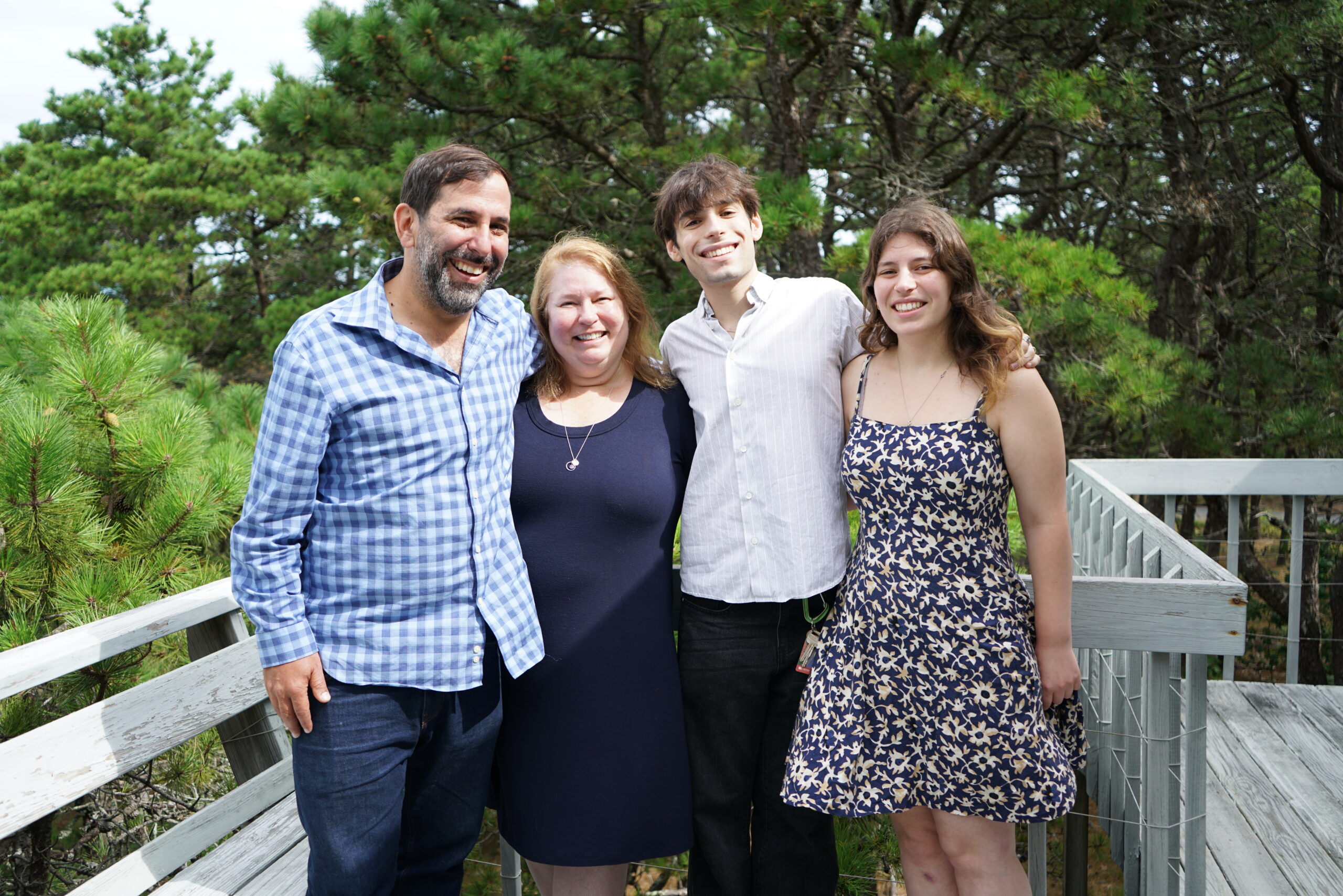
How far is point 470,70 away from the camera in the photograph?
548 centimetres

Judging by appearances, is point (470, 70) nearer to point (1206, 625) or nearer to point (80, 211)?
point (1206, 625)

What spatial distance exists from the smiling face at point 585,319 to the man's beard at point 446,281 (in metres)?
0.17

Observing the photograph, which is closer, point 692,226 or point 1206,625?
point 1206,625

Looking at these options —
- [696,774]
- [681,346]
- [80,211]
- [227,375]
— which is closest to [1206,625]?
[696,774]

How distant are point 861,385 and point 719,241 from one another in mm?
406

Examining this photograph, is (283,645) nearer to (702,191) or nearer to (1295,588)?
(702,191)

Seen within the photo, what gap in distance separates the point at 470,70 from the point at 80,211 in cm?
1003

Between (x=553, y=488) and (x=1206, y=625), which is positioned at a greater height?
(x=553, y=488)

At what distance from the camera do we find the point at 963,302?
1.70 meters

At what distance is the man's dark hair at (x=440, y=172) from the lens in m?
1.73

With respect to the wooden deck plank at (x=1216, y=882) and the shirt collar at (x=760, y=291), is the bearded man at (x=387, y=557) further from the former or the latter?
the wooden deck plank at (x=1216, y=882)

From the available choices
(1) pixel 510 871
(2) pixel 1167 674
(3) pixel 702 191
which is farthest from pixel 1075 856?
(3) pixel 702 191

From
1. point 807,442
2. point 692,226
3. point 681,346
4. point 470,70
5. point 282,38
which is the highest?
point 282,38

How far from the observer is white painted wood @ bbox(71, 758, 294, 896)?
5.96 ft
